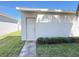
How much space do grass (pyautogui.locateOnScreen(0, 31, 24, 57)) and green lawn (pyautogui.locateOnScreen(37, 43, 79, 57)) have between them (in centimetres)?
86

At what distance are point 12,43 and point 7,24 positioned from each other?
0.85 meters

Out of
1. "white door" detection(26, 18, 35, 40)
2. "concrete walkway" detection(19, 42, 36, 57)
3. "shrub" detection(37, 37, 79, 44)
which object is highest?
"white door" detection(26, 18, 35, 40)

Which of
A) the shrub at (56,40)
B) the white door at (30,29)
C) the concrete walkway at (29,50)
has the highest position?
the white door at (30,29)

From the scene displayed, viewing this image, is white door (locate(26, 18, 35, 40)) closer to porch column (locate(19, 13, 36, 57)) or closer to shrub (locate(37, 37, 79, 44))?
porch column (locate(19, 13, 36, 57))

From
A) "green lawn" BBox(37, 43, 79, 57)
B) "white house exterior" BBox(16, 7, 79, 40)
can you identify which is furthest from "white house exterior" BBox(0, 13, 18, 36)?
"green lawn" BBox(37, 43, 79, 57)

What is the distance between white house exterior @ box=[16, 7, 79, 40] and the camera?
11117 millimetres

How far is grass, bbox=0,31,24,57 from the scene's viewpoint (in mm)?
11164

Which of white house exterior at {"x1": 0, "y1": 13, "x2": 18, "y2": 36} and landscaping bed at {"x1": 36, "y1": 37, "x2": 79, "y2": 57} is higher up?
white house exterior at {"x1": 0, "y1": 13, "x2": 18, "y2": 36}

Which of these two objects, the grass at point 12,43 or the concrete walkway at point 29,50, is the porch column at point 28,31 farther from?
the grass at point 12,43

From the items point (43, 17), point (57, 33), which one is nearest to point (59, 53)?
point (57, 33)

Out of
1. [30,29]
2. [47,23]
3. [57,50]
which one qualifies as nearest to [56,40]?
[57,50]

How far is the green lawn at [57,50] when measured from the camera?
1120 cm

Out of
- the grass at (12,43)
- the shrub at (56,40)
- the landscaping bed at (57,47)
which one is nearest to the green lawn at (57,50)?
the landscaping bed at (57,47)

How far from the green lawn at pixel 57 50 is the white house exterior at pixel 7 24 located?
1.33 metres
